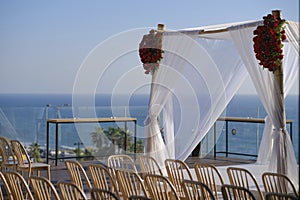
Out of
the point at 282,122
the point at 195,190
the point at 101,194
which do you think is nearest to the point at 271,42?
the point at 282,122

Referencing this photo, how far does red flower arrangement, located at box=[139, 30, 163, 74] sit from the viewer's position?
8328 mm

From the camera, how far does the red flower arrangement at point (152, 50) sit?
8328mm

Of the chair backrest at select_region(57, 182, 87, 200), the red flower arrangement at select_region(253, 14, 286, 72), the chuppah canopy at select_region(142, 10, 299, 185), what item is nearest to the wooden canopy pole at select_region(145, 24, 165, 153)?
the chuppah canopy at select_region(142, 10, 299, 185)

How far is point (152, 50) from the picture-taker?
27.3ft

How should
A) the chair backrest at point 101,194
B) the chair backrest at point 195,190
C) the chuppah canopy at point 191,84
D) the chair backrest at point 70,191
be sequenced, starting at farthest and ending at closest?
the chuppah canopy at point 191,84, the chair backrest at point 195,190, the chair backrest at point 70,191, the chair backrest at point 101,194

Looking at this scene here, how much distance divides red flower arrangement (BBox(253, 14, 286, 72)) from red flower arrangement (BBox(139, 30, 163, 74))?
5.89ft

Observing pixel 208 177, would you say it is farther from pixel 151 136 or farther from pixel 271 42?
pixel 151 136

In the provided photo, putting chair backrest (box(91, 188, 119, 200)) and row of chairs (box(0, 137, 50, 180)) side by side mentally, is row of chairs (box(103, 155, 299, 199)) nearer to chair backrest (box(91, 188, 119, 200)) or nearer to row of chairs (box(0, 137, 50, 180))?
chair backrest (box(91, 188, 119, 200))

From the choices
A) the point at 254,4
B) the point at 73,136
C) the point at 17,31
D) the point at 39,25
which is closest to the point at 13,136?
the point at 73,136

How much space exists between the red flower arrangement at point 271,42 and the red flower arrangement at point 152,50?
1.79m

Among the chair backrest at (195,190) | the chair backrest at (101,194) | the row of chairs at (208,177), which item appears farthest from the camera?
the row of chairs at (208,177)

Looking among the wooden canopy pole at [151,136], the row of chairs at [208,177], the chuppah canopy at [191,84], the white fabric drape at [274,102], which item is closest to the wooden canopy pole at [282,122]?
the white fabric drape at [274,102]

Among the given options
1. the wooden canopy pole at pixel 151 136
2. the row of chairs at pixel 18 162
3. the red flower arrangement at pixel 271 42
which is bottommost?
the row of chairs at pixel 18 162

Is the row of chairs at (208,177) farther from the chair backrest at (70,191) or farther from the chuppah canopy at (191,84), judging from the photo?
the chuppah canopy at (191,84)
